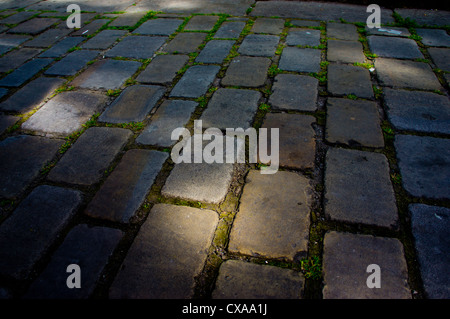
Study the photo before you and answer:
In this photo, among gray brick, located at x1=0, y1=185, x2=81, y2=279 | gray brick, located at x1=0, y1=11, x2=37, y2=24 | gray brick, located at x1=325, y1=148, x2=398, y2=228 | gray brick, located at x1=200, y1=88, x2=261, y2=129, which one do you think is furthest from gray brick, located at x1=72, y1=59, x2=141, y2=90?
gray brick, located at x1=0, y1=11, x2=37, y2=24

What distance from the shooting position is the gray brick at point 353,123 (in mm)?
1873

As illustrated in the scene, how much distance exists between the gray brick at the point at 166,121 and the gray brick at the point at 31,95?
1.05 m

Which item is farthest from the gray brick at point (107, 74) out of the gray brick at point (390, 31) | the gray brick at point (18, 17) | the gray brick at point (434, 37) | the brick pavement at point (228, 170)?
the gray brick at point (434, 37)

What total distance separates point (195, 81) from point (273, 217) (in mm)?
1528

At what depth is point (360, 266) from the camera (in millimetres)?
1235

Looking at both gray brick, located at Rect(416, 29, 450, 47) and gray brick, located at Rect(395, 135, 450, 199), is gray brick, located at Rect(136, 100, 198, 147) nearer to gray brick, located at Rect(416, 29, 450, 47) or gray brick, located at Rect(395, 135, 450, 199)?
gray brick, located at Rect(395, 135, 450, 199)

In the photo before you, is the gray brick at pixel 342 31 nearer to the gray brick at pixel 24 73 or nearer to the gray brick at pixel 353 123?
the gray brick at pixel 353 123

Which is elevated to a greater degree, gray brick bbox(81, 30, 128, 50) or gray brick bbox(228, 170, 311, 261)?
gray brick bbox(81, 30, 128, 50)

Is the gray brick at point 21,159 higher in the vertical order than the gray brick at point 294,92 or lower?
lower

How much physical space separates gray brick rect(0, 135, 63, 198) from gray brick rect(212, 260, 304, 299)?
4.18 ft

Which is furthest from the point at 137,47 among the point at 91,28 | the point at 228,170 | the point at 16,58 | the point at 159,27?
the point at 228,170

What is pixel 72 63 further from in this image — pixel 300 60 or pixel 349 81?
pixel 349 81

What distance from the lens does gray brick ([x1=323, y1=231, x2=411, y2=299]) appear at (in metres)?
1.16

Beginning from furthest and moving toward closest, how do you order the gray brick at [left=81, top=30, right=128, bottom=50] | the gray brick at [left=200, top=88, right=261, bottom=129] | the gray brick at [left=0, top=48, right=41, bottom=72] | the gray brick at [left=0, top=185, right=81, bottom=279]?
the gray brick at [left=81, top=30, right=128, bottom=50] < the gray brick at [left=0, top=48, right=41, bottom=72] < the gray brick at [left=200, top=88, right=261, bottom=129] < the gray brick at [left=0, top=185, right=81, bottom=279]
